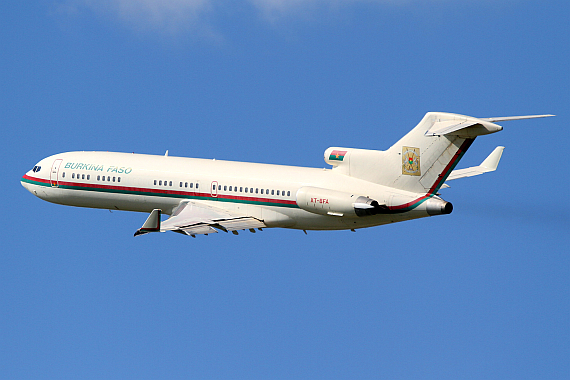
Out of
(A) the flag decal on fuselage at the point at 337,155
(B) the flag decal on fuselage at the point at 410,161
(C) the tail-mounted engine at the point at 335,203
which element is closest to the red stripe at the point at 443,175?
(B) the flag decal on fuselage at the point at 410,161

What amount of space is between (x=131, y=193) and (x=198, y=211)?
4.09 meters

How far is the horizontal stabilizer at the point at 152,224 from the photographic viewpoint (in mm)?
35531

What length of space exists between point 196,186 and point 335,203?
7.07 metres

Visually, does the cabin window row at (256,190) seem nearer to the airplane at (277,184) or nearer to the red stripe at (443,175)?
the airplane at (277,184)

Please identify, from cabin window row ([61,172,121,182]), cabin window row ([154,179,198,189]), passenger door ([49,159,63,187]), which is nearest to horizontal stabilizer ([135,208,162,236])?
cabin window row ([154,179,198,189])

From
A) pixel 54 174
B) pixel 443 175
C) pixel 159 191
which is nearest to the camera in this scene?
pixel 443 175

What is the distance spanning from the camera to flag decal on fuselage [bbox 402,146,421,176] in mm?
36844

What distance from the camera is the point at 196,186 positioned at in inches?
1609

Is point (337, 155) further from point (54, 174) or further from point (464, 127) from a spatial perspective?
point (54, 174)

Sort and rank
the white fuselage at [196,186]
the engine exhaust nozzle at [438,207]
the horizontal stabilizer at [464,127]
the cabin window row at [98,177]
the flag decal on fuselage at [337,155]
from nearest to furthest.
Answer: the horizontal stabilizer at [464,127] → the engine exhaust nozzle at [438,207] → the white fuselage at [196,186] → the flag decal on fuselage at [337,155] → the cabin window row at [98,177]

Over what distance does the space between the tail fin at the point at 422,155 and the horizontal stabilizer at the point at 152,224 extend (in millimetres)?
8228

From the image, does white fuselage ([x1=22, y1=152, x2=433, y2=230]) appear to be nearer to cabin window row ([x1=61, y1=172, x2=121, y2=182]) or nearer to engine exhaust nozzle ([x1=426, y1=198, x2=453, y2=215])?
cabin window row ([x1=61, y1=172, x2=121, y2=182])

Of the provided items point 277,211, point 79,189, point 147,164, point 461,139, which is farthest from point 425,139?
point 79,189

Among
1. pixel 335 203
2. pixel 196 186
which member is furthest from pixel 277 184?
pixel 196 186
